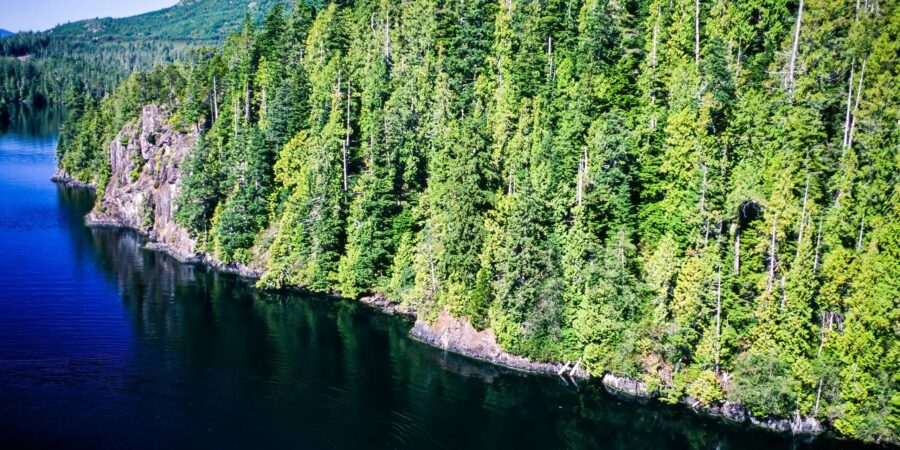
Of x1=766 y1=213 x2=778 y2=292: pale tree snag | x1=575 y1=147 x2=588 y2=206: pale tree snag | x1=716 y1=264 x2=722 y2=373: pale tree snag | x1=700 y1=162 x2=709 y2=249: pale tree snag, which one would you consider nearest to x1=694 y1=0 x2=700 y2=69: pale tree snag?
x1=575 y1=147 x2=588 y2=206: pale tree snag

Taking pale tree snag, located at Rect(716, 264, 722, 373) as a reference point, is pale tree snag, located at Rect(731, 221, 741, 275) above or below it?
above

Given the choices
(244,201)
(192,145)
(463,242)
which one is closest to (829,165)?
(463,242)

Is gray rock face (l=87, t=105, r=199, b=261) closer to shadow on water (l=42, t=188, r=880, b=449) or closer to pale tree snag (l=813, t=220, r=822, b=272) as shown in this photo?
shadow on water (l=42, t=188, r=880, b=449)

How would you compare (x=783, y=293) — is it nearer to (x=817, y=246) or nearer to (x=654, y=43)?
(x=817, y=246)

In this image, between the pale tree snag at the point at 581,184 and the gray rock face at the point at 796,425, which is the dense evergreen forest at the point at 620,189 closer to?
the pale tree snag at the point at 581,184

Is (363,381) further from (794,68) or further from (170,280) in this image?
(794,68)

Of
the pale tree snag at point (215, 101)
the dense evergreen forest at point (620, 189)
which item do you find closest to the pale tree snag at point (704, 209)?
the dense evergreen forest at point (620, 189)
